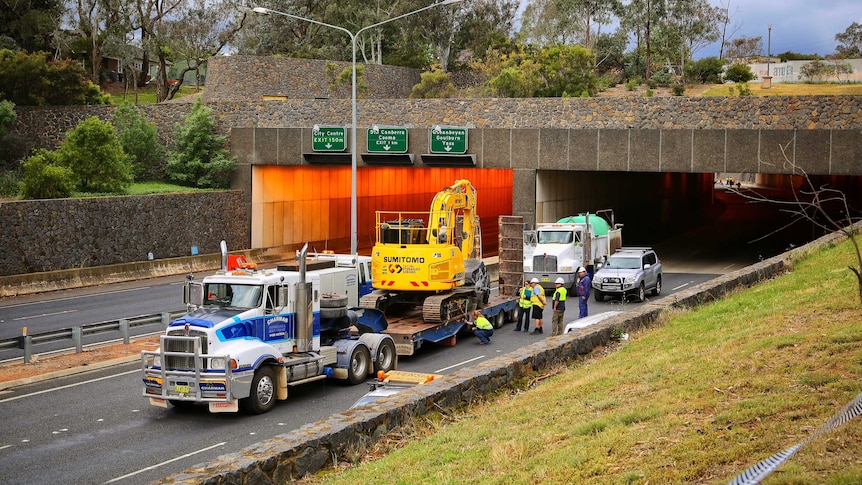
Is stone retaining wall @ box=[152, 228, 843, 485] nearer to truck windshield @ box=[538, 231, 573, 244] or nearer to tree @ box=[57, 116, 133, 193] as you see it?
truck windshield @ box=[538, 231, 573, 244]

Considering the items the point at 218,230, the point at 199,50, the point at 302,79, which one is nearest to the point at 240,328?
the point at 218,230

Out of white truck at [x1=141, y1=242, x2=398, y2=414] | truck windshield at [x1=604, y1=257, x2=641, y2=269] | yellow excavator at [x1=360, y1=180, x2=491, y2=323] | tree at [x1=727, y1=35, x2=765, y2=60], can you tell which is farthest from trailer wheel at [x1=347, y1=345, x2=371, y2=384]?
tree at [x1=727, y1=35, x2=765, y2=60]

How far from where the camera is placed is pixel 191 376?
16.9 meters

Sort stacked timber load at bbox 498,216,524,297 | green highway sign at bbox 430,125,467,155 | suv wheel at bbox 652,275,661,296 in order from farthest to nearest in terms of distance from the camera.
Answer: green highway sign at bbox 430,125,467,155 < suv wheel at bbox 652,275,661,296 < stacked timber load at bbox 498,216,524,297

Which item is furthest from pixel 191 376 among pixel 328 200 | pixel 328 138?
pixel 328 200

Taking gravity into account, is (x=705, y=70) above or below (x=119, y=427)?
above

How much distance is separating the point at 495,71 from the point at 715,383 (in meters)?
54.1

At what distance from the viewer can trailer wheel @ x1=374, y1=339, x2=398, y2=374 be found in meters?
20.6

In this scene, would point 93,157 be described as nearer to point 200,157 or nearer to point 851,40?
point 200,157

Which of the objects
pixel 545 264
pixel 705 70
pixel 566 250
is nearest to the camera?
pixel 545 264

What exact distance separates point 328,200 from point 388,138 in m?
8.53

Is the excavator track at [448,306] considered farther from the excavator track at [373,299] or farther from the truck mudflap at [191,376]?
the truck mudflap at [191,376]

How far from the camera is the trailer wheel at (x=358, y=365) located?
1981cm

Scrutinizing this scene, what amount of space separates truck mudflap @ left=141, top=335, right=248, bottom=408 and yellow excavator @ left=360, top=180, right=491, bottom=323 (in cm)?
714
